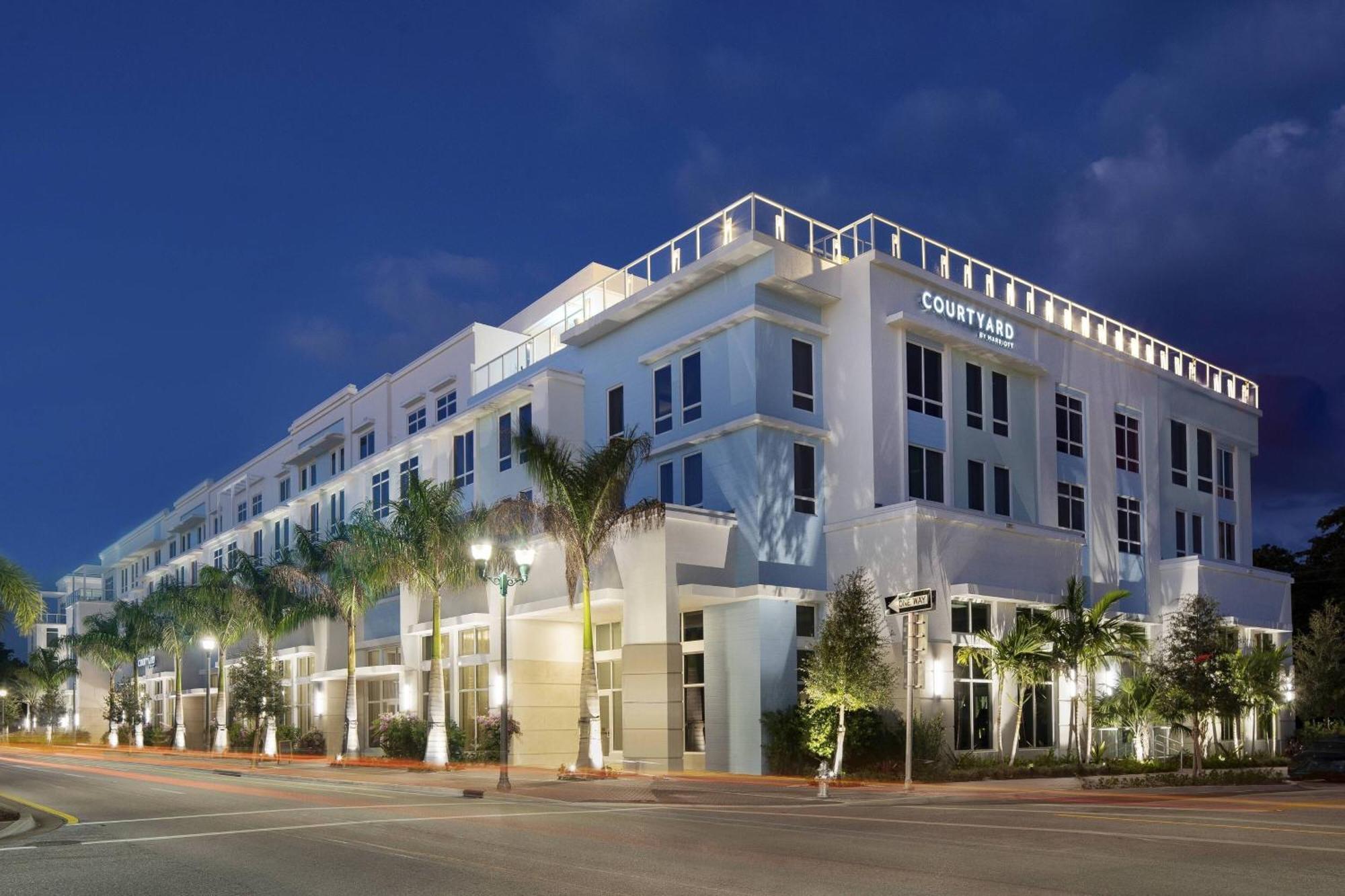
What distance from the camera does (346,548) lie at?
42125 millimetres

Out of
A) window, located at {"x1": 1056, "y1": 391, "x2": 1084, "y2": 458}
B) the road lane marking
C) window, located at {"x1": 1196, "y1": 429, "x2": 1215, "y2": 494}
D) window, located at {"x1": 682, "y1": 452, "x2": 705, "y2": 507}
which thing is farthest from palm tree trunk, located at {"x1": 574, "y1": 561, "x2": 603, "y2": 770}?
window, located at {"x1": 1196, "y1": 429, "x2": 1215, "y2": 494}

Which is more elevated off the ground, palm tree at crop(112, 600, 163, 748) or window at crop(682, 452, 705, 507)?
window at crop(682, 452, 705, 507)

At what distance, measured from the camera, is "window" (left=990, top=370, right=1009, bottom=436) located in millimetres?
41062

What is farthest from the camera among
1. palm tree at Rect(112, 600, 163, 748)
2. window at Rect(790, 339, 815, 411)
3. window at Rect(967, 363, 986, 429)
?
palm tree at Rect(112, 600, 163, 748)

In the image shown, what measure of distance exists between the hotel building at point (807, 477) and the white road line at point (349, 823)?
35.0ft

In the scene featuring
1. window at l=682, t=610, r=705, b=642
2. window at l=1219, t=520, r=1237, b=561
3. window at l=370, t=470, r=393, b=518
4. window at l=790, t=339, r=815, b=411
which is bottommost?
window at l=682, t=610, r=705, b=642

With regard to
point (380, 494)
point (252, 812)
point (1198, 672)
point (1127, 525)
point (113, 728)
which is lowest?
point (113, 728)

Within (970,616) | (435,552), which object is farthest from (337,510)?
(970,616)

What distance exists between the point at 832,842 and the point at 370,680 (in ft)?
133

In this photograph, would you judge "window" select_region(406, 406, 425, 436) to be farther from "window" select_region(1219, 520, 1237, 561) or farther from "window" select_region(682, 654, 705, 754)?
"window" select_region(1219, 520, 1237, 561)

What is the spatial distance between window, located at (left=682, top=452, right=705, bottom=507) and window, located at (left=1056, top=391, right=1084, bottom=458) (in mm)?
13590

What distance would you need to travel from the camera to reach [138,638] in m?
72.1

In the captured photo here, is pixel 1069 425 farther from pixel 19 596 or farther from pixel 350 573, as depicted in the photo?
pixel 19 596

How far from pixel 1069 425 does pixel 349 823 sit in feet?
104
